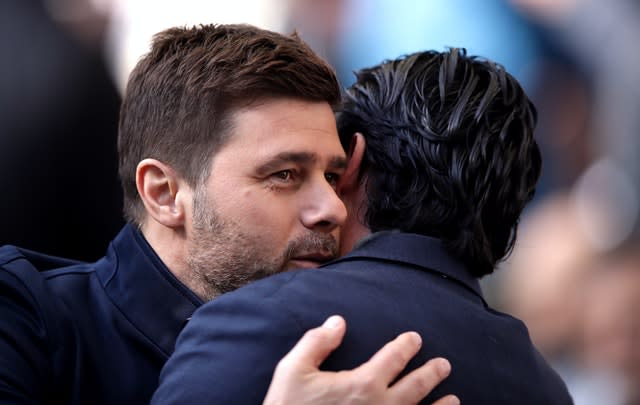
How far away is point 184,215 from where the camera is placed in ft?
6.50

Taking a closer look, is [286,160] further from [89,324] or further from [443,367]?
[443,367]

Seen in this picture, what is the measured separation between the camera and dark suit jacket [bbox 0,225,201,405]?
1.67 meters

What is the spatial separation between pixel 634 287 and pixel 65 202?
6.12 ft

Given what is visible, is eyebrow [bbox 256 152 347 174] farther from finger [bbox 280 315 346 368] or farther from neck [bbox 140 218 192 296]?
finger [bbox 280 315 346 368]

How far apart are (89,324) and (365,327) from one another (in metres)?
0.57

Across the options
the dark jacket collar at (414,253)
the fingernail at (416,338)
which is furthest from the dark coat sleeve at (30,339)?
the fingernail at (416,338)

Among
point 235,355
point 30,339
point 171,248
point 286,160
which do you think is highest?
point 286,160

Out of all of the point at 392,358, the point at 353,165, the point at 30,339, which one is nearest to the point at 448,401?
the point at 392,358

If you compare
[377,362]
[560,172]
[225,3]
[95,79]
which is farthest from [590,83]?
[377,362]

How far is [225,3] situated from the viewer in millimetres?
3418

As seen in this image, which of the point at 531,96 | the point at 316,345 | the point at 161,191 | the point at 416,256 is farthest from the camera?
the point at 531,96

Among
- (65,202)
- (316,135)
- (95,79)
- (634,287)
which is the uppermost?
(316,135)

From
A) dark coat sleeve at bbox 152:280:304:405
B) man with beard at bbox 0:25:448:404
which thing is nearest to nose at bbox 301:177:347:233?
man with beard at bbox 0:25:448:404

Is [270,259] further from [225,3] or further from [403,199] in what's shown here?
[225,3]
